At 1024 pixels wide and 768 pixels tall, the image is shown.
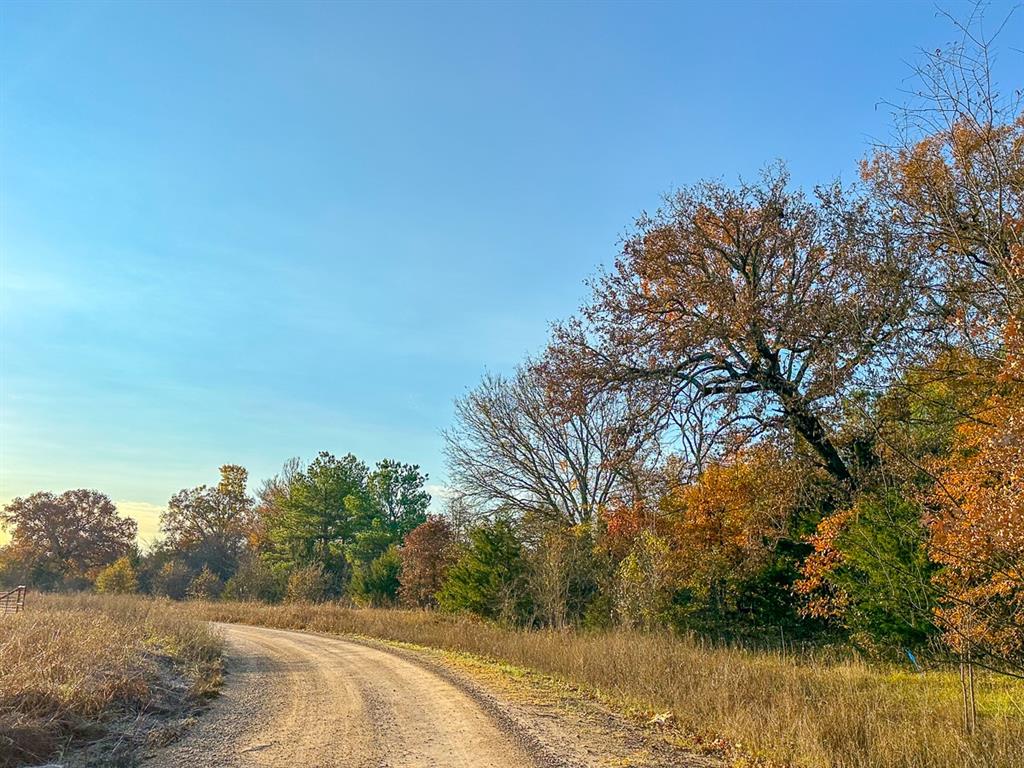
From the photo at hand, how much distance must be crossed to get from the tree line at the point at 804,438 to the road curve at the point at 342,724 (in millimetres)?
5535

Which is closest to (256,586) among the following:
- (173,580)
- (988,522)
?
(173,580)

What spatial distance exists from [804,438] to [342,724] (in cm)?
1358

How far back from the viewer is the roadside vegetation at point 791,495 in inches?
291

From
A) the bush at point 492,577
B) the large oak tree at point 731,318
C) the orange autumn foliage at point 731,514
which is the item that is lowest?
the bush at point 492,577

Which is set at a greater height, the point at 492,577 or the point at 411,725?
the point at 492,577

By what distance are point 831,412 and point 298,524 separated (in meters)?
44.3

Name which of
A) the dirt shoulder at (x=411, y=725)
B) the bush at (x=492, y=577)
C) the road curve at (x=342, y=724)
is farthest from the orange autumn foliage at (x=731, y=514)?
the road curve at (x=342, y=724)

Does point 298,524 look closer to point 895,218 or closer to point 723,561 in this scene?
point 723,561

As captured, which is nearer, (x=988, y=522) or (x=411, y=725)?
(x=988, y=522)

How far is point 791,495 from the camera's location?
16.8m

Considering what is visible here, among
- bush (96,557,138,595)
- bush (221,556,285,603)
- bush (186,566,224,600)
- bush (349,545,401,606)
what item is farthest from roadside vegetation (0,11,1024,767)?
bush (96,557,138,595)

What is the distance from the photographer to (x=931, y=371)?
10.1m

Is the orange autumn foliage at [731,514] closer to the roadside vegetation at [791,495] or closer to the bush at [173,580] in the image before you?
the roadside vegetation at [791,495]

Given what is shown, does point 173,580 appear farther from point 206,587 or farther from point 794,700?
point 794,700
